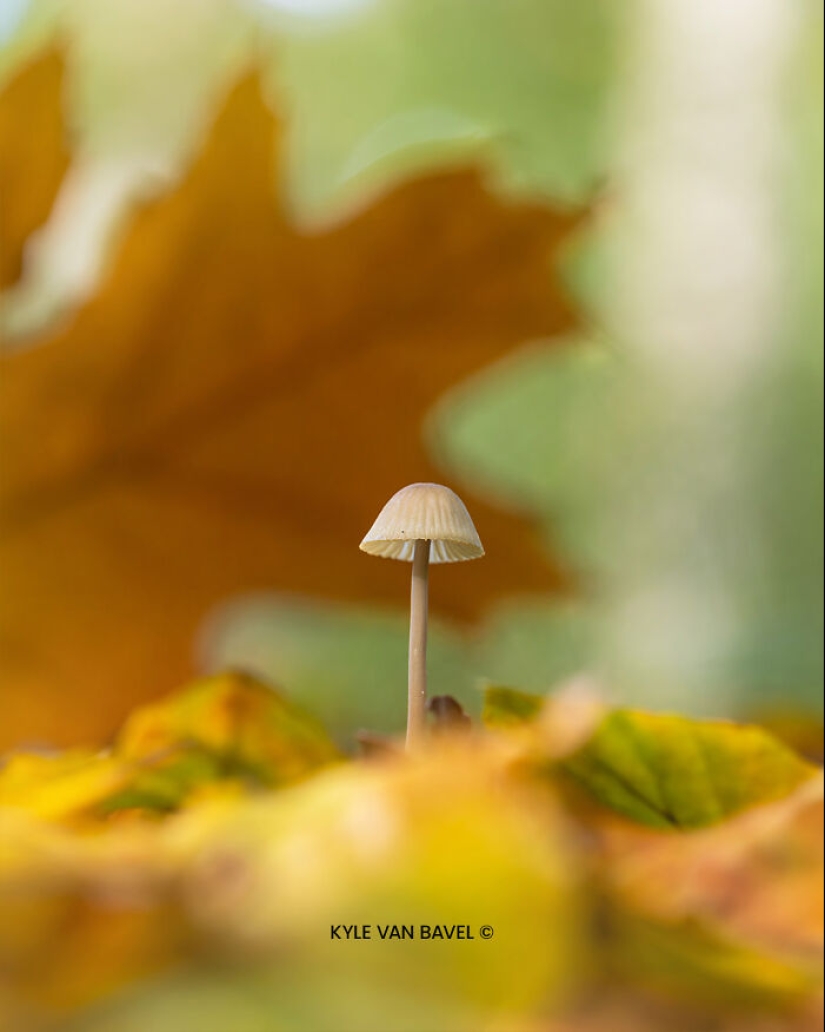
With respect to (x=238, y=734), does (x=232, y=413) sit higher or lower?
higher

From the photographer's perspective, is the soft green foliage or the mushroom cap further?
the soft green foliage

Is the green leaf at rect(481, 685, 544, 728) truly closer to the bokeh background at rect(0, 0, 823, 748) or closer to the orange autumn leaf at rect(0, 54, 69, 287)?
the bokeh background at rect(0, 0, 823, 748)

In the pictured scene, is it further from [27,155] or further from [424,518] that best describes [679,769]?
[27,155]

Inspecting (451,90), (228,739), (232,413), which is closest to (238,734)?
(228,739)

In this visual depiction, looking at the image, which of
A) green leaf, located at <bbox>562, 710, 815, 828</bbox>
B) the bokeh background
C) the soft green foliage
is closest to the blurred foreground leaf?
green leaf, located at <bbox>562, 710, 815, 828</bbox>

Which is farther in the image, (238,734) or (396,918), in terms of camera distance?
(238,734)

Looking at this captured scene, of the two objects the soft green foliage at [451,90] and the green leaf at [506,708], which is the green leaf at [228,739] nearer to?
the green leaf at [506,708]

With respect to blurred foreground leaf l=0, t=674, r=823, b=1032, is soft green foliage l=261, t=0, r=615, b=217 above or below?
above

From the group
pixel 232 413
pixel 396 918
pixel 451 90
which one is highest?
pixel 451 90
